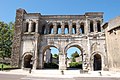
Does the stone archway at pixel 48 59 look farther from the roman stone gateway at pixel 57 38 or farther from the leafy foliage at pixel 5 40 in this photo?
the leafy foliage at pixel 5 40

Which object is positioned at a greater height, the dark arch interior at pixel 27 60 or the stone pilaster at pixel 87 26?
the stone pilaster at pixel 87 26

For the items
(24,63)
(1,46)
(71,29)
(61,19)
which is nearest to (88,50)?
(71,29)

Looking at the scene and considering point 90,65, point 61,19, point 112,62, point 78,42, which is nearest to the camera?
point 112,62

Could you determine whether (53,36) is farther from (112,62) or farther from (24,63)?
(112,62)

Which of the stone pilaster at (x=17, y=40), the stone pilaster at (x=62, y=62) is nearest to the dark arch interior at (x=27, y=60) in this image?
the stone pilaster at (x=17, y=40)

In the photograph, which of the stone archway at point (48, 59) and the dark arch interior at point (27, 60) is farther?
the stone archway at point (48, 59)

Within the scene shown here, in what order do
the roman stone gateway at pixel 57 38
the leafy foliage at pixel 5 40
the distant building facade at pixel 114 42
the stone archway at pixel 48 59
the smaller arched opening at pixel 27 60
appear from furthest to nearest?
1. the leafy foliage at pixel 5 40
2. the stone archway at pixel 48 59
3. the smaller arched opening at pixel 27 60
4. the roman stone gateway at pixel 57 38
5. the distant building facade at pixel 114 42

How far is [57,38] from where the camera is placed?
27688 millimetres

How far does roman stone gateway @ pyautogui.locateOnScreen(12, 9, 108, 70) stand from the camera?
2652cm

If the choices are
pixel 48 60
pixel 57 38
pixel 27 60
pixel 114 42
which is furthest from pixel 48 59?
pixel 114 42

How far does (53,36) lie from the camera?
27.8 m

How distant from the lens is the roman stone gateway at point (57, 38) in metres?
26.5

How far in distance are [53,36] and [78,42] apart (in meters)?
4.73

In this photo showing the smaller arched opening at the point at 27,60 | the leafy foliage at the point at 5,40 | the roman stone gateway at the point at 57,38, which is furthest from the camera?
the leafy foliage at the point at 5,40
